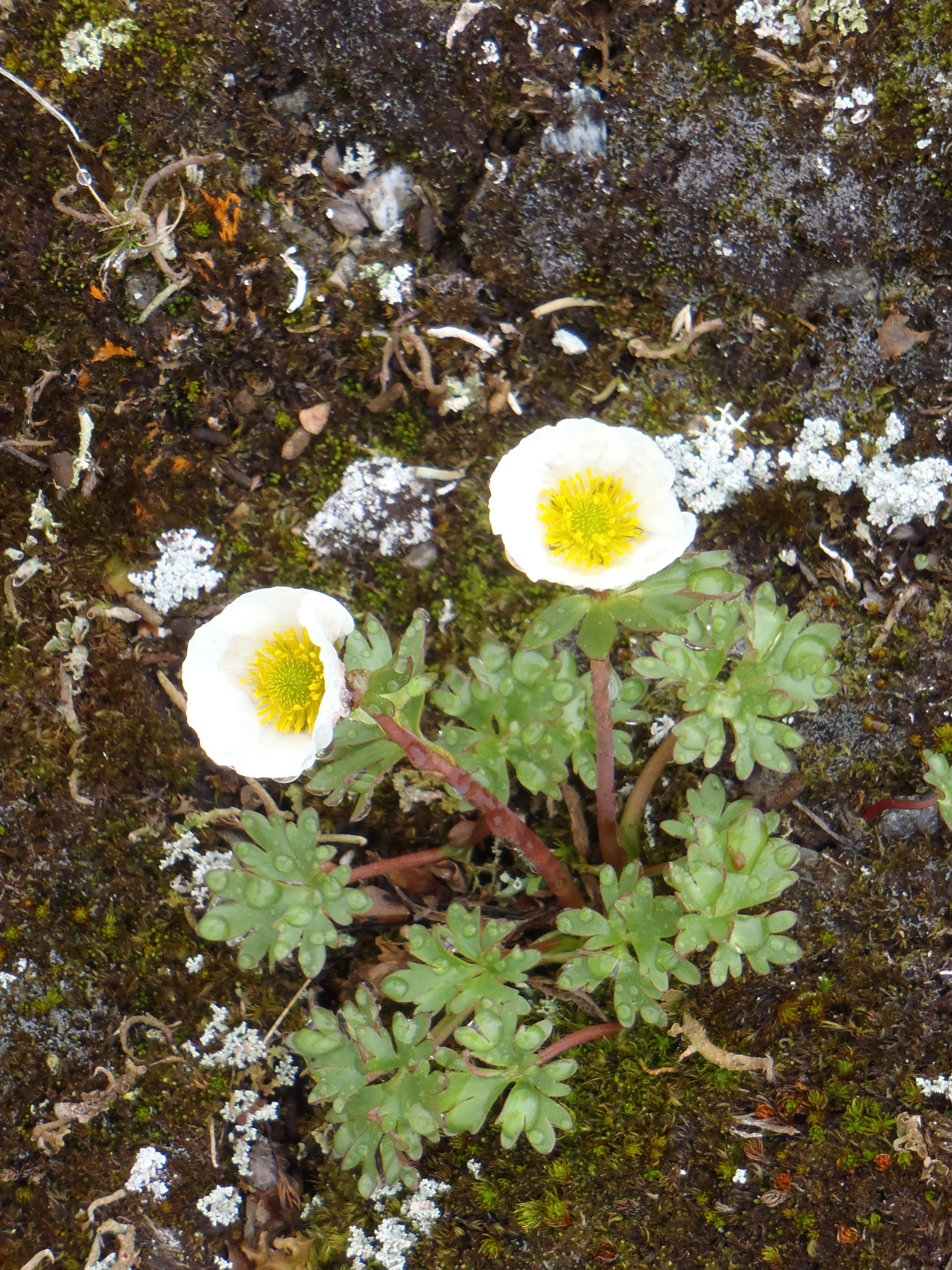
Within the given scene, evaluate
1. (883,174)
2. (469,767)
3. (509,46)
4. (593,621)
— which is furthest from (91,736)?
(883,174)

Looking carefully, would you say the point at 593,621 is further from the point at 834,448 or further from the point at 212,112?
the point at 212,112

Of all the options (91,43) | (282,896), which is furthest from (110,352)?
(282,896)

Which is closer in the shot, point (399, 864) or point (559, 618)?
point (559, 618)

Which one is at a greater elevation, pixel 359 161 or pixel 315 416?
pixel 359 161

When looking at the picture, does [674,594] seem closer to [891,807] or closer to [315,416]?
[891,807]

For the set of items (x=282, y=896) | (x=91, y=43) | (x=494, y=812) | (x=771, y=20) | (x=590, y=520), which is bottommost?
(x=282, y=896)

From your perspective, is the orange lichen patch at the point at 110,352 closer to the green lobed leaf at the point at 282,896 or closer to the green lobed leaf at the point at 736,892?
the green lobed leaf at the point at 282,896
